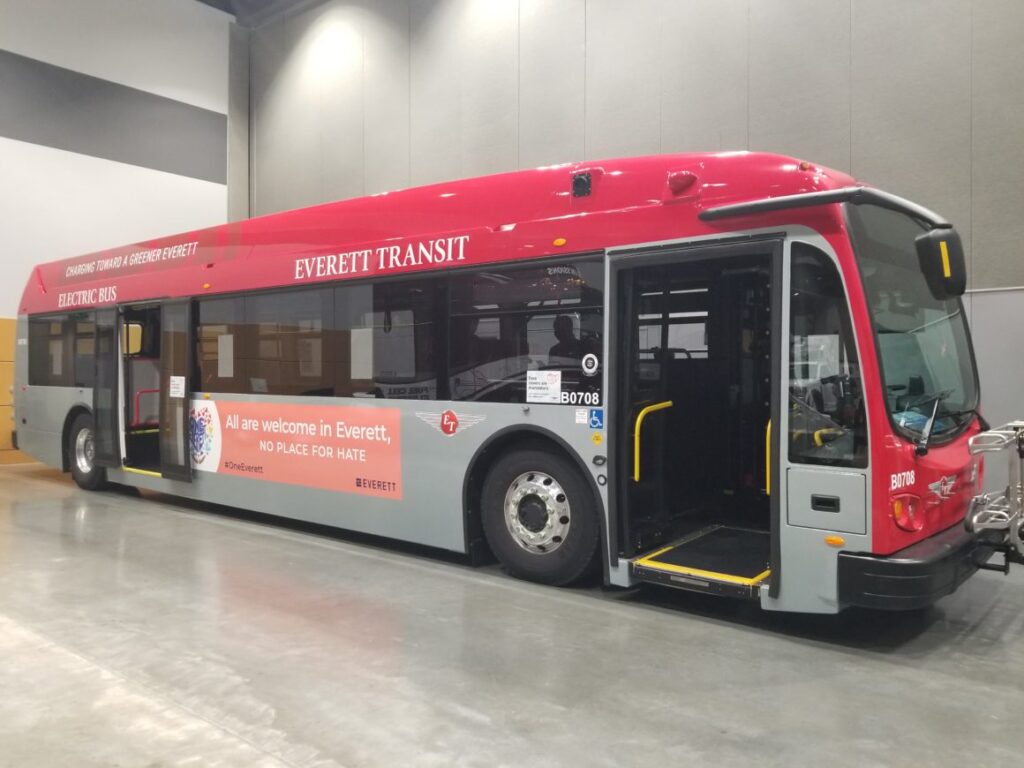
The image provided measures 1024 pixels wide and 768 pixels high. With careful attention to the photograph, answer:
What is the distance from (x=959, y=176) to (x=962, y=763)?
19.4 feet

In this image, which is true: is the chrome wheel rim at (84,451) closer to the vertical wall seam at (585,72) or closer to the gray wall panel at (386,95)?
the gray wall panel at (386,95)

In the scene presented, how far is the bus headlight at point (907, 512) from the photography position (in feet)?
13.4

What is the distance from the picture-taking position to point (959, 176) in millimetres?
7344

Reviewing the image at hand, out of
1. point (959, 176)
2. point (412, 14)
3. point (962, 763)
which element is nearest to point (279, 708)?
point (962, 763)

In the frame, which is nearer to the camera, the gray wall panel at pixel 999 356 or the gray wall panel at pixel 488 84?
the gray wall panel at pixel 999 356

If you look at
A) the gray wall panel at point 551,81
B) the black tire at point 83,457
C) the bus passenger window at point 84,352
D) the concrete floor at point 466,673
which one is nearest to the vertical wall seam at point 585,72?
the gray wall panel at point 551,81

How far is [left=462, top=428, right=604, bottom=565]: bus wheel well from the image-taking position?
17.6 ft

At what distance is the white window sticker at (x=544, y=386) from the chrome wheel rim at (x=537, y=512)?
0.54 metres

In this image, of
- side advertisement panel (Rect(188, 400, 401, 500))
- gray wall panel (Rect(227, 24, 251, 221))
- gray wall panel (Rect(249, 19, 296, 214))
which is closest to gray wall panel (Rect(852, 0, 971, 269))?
side advertisement panel (Rect(188, 400, 401, 500))

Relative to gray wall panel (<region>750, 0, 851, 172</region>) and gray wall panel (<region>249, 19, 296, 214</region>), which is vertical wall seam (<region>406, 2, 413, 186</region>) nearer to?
gray wall panel (<region>249, 19, 296, 214</region>)

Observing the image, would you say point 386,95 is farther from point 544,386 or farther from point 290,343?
point 544,386

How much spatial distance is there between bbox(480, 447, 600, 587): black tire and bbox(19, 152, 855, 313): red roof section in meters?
1.47

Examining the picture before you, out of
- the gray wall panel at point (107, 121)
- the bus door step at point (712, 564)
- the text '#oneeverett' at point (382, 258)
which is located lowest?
the bus door step at point (712, 564)

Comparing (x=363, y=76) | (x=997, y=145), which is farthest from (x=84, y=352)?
(x=997, y=145)
